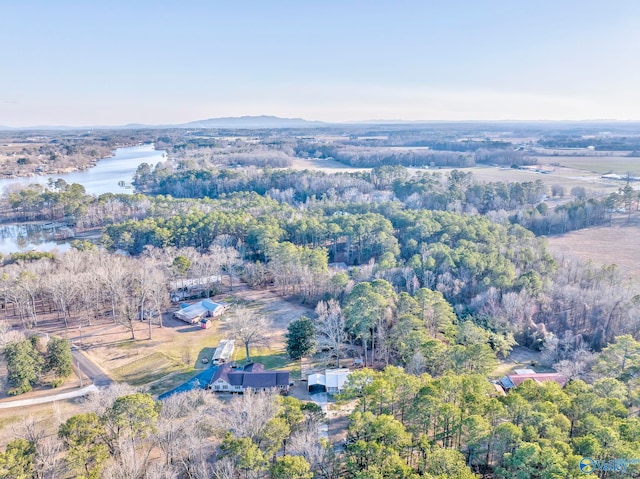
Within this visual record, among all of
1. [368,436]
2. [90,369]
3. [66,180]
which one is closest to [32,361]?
[90,369]

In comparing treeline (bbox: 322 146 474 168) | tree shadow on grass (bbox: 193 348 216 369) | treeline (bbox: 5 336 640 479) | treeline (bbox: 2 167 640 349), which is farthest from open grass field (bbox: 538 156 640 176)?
tree shadow on grass (bbox: 193 348 216 369)

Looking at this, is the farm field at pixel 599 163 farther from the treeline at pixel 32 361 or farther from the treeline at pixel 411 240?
the treeline at pixel 32 361

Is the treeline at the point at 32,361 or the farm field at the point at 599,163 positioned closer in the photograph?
the treeline at the point at 32,361

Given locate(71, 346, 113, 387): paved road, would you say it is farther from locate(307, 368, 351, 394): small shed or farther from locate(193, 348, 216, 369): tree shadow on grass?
locate(307, 368, 351, 394): small shed

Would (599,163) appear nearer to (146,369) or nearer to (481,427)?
(481,427)

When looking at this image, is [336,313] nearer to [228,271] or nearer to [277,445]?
[277,445]

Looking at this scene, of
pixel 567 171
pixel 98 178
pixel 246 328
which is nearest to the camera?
pixel 246 328

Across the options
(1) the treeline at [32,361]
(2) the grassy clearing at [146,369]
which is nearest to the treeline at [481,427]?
(2) the grassy clearing at [146,369]
